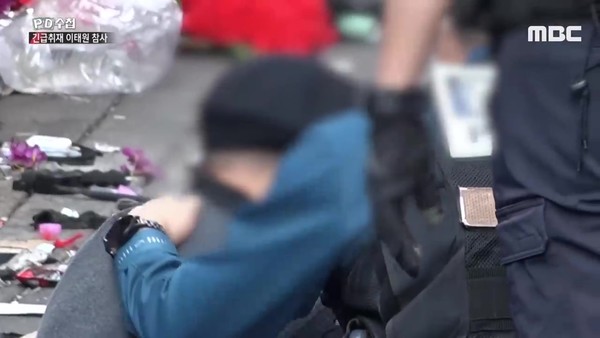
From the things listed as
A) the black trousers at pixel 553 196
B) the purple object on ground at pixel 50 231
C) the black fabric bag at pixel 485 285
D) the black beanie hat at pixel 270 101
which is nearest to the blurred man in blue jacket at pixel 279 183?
the black beanie hat at pixel 270 101

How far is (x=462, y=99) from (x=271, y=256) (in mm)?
235

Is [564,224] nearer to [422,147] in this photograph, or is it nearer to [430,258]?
[430,258]

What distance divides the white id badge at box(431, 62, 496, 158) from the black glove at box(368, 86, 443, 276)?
18mm

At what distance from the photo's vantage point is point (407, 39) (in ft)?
2.68

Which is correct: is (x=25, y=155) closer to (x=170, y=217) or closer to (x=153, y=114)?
(x=170, y=217)

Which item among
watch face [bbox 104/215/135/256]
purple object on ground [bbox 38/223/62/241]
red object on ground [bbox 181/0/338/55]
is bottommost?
purple object on ground [bbox 38/223/62/241]

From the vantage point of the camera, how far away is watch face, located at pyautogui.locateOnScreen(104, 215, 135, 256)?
1.34 meters

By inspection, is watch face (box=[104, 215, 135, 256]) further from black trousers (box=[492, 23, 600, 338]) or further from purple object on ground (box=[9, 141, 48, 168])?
black trousers (box=[492, 23, 600, 338])

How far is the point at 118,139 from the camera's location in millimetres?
1165

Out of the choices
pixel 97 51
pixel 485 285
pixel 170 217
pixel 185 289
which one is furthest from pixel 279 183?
pixel 485 285

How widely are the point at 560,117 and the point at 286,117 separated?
46 centimetres

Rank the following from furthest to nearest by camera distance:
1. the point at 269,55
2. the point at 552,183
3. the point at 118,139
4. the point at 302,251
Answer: the point at 552,183
the point at 118,139
the point at 302,251
the point at 269,55

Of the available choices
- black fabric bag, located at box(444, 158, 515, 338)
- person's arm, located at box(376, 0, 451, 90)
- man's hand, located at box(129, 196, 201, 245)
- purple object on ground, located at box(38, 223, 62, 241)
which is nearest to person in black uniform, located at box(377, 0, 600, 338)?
person's arm, located at box(376, 0, 451, 90)

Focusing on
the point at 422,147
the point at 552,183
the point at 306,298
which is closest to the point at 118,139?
the point at 306,298
